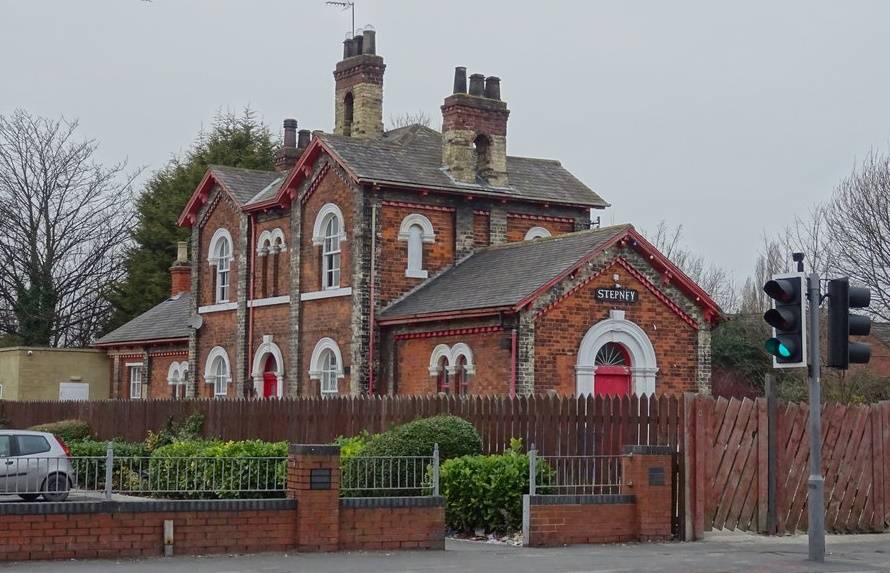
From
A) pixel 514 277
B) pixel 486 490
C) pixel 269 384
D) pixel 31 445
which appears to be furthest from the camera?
pixel 269 384

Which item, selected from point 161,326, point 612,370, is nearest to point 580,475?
point 612,370

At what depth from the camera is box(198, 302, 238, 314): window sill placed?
38.6 meters

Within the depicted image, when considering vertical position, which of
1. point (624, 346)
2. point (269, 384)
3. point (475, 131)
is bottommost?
point (269, 384)

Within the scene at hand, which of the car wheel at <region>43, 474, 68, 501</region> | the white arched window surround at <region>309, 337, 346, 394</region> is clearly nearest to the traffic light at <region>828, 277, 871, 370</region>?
the car wheel at <region>43, 474, 68, 501</region>

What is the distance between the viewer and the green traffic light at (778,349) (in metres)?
15.6

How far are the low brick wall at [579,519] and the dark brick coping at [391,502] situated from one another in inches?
49.0

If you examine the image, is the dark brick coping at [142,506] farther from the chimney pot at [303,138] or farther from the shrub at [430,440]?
the chimney pot at [303,138]

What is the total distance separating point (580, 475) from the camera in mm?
18453

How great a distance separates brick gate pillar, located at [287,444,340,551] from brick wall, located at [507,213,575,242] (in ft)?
62.7

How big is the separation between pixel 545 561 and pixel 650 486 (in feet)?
8.88

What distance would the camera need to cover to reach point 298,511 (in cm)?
1623

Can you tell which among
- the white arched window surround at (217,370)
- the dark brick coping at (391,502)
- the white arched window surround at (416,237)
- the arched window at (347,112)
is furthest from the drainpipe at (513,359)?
the white arched window surround at (217,370)

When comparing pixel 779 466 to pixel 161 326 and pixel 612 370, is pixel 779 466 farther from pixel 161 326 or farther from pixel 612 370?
pixel 161 326

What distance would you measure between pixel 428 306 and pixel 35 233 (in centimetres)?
3232
